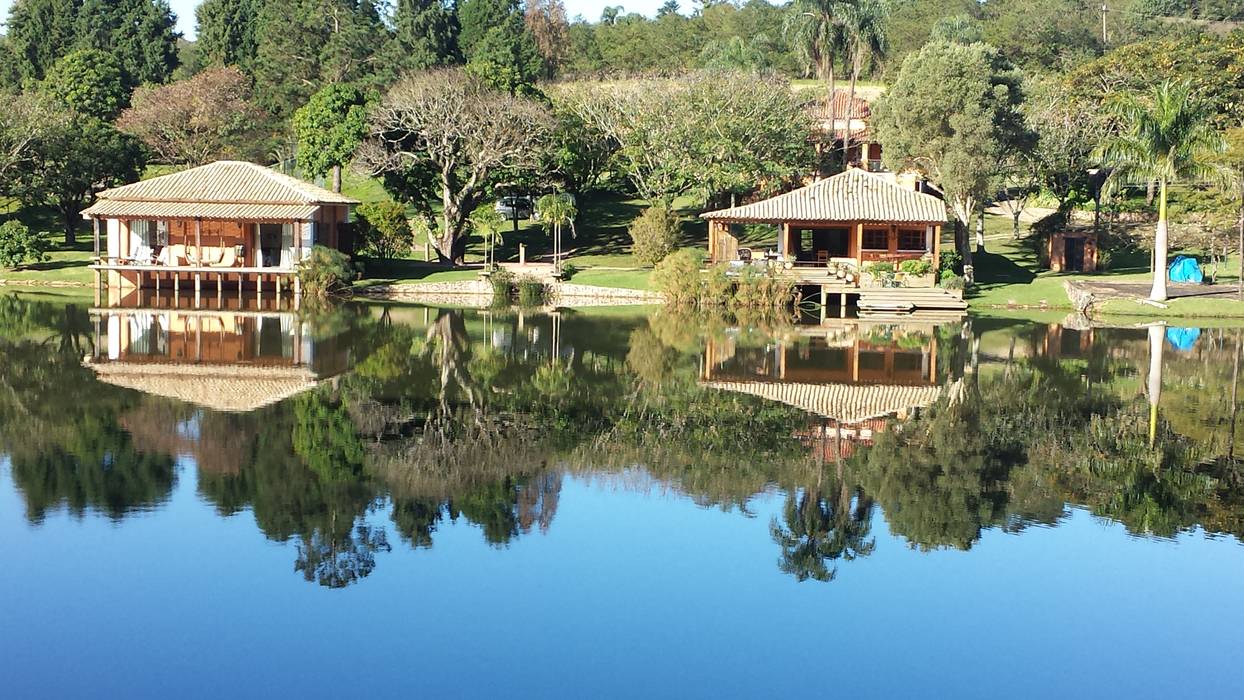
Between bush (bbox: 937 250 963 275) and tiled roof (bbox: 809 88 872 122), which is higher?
tiled roof (bbox: 809 88 872 122)

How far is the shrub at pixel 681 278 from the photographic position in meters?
42.4

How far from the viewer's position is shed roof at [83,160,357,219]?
148 feet

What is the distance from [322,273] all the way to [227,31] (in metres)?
45.8

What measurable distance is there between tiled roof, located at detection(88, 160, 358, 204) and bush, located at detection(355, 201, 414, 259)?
129 cm

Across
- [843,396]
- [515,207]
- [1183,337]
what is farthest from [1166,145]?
[515,207]

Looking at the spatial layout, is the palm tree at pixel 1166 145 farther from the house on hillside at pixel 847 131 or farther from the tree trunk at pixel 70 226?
the tree trunk at pixel 70 226

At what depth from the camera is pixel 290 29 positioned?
77625mm

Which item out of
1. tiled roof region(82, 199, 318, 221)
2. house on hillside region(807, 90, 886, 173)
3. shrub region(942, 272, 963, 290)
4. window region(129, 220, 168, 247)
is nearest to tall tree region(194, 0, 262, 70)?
house on hillside region(807, 90, 886, 173)

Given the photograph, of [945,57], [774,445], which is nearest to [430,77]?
[945,57]

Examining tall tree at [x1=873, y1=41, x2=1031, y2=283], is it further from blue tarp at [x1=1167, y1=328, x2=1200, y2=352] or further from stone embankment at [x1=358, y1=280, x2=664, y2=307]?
stone embankment at [x1=358, y1=280, x2=664, y2=307]

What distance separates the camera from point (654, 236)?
47219 mm

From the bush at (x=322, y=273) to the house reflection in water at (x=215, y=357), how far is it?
22.1ft

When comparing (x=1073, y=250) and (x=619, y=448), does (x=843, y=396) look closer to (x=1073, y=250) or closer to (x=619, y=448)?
(x=619, y=448)

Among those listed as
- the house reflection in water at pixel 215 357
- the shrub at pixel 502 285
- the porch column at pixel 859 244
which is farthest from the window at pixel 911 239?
the house reflection in water at pixel 215 357
